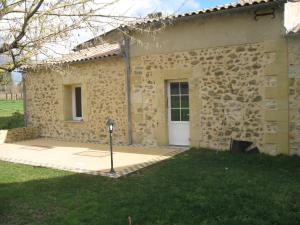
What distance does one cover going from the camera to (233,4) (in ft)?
27.6

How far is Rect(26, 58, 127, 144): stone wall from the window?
5.40 feet

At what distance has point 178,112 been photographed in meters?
10.1

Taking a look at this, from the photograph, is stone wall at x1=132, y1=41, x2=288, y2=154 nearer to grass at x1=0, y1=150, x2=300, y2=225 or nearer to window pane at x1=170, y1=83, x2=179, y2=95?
window pane at x1=170, y1=83, x2=179, y2=95

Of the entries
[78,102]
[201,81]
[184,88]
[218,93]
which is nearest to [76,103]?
[78,102]

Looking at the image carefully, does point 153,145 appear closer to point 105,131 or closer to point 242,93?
point 105,131

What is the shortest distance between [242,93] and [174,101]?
2209 mm

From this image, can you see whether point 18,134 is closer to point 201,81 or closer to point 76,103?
point 76,103

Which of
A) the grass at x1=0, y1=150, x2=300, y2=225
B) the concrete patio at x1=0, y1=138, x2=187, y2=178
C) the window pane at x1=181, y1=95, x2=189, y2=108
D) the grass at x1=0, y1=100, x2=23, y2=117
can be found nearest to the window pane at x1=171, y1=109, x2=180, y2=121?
the window pane at x1=181, y1=95, x2=189, y2=108

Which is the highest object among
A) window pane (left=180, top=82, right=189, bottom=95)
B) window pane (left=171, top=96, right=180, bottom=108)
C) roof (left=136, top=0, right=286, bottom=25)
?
roof (left=136, top=0, right=286, bottom=25)

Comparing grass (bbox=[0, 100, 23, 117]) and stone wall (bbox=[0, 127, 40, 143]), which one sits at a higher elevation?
grass (bbox=[0, 100, 23, 117])

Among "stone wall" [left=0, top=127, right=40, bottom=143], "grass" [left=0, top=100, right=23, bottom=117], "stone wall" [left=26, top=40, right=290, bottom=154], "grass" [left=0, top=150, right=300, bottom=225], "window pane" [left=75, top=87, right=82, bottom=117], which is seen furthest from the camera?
"grass" [left=0, top=100, right=23, bottom=117]

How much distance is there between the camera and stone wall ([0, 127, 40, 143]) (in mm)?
12758

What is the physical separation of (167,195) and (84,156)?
441cm

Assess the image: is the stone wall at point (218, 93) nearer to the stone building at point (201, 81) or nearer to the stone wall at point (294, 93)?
the stone building at point (201, 81)
